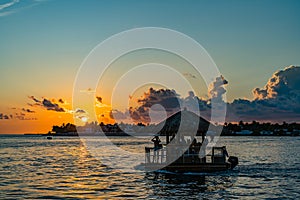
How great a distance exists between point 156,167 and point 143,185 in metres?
6.61

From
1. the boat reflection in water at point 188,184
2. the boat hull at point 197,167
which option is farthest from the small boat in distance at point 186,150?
the boat reflection in water at point 188,184

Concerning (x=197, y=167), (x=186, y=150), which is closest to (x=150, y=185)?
(x=186, y=150)

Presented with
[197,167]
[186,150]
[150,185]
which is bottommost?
[150,185]

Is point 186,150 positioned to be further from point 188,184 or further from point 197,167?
point 188,184

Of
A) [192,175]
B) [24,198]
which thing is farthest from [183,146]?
[24,198]

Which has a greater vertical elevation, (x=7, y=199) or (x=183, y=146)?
(x=183, y=146)

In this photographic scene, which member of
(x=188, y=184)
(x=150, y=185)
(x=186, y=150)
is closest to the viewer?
(x=150, y=185)

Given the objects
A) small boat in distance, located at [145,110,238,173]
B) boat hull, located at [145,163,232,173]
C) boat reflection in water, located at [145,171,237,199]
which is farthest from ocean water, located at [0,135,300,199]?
small boat in distance, located at [145,110,238,173]

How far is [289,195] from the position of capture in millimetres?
28188

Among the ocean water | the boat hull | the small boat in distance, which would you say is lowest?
the ocean water

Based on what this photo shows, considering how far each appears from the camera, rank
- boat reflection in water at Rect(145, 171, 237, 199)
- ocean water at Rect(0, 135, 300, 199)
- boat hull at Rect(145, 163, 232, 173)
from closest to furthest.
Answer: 1. ocean water at Rect(0, 135, 300, 199)
2. boat reflection in water at Rect(145, 171, 237, 199)
3. boat hull at Rect(145, 163, 232, 173)

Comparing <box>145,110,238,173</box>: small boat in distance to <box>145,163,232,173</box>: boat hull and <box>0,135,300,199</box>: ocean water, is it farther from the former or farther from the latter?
<box>0,135,300,199</box>: ocean water

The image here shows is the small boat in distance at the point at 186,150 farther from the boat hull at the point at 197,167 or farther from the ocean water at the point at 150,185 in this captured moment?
the ocean water at the point at 150,185

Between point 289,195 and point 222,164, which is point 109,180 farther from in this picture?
point 289,195
